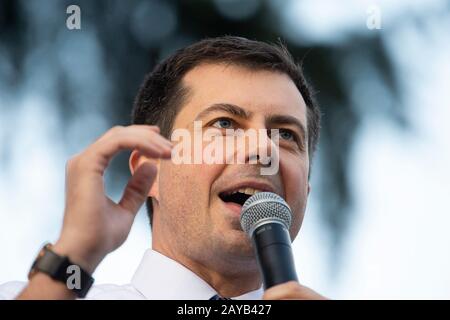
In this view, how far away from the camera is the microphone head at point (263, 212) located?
7.91ft

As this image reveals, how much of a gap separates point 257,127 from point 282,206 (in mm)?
602

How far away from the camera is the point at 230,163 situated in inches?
118

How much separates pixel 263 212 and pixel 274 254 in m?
0.25

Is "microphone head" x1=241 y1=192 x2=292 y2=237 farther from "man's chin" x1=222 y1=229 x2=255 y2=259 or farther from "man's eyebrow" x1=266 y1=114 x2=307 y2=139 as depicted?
"man's eyebrow" x1=266 y1=114 x2=307 y2=139

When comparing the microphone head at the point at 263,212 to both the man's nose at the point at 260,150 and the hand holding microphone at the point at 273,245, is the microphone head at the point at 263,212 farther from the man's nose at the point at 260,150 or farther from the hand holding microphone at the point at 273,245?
the man's nose at the point at 260,150

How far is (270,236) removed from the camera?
2303mm

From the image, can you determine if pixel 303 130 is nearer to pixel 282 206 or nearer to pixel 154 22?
pixel 282 206

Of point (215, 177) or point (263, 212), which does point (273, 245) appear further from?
point (215, 177)

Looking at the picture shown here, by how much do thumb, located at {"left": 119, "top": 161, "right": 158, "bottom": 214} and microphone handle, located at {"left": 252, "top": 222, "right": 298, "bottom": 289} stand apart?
14.0 inches

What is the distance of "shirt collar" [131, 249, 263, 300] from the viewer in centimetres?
300

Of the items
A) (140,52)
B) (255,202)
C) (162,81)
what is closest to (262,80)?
(162,81)

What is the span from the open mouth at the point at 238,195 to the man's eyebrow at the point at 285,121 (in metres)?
0.28

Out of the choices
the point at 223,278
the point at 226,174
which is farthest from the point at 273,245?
the point at 223,278
